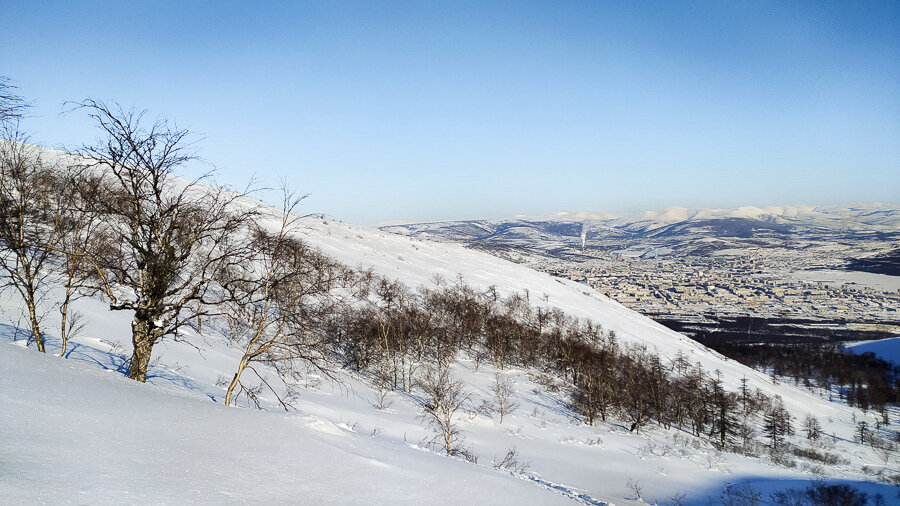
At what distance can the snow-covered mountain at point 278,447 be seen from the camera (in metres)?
3.78

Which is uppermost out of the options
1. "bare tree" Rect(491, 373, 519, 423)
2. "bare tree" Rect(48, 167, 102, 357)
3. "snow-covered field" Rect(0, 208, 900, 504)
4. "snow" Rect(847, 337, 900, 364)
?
"bare tree" Rect(48, 167, 102, 357)

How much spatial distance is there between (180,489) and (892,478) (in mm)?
51548

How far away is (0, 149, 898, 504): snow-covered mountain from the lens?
378 centimetres

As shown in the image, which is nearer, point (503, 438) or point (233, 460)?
point (233, 460)

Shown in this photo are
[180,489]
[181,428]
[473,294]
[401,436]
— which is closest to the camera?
[180,489]

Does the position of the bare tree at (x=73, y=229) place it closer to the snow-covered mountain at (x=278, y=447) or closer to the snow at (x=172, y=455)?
the snow-covered mountain at (x=278, y=447)

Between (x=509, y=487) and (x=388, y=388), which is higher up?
(x=509, y=487)

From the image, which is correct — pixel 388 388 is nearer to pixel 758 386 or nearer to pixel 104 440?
pixel 104 440

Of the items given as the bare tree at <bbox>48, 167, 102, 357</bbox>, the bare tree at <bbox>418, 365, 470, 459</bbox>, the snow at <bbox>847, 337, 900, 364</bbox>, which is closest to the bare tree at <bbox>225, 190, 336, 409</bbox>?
the bare tree at <bbox>48, 167, 102, 357</bbox>

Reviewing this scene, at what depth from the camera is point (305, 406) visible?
15.7 meters

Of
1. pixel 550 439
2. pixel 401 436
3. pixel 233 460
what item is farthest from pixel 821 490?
pixel 233 460

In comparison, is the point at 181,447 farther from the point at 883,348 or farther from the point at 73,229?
the point at 883,348

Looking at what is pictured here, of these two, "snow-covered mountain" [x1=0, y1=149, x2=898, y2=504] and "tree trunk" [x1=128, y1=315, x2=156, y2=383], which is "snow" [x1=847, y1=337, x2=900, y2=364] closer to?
"snow-covered mountain" [x1=0, y1=149, x2=898, y2=504]

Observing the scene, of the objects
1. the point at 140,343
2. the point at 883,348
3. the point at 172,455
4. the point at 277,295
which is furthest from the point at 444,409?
the point at 883,348
